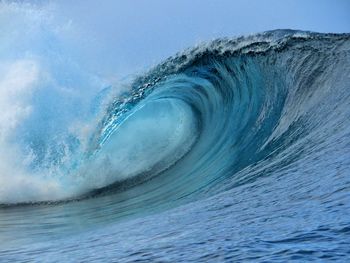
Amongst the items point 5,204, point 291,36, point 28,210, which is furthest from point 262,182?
point 291,36

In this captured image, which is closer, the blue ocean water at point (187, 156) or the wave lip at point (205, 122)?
the blue ocean water at point (187, 156)

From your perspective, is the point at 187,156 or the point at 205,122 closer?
the point at 187,156

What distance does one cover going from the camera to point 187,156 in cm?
1010

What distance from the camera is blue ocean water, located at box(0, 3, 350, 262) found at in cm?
286

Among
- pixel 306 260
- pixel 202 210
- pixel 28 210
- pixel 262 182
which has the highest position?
pixel 28 210

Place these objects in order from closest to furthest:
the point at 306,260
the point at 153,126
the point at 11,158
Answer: the point at 306,260 → the point at 11,158 → the point at 153,126

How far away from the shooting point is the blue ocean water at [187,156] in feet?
9.39

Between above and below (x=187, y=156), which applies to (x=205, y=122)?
above

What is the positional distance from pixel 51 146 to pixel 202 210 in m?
7.01

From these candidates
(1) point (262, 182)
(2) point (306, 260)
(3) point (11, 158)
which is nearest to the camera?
(2) point (306, 260)

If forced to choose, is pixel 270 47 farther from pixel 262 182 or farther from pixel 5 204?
pixel 262 182

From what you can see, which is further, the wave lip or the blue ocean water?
the wave lip

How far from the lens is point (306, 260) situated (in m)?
2.04

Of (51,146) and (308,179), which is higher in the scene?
(51,146)
